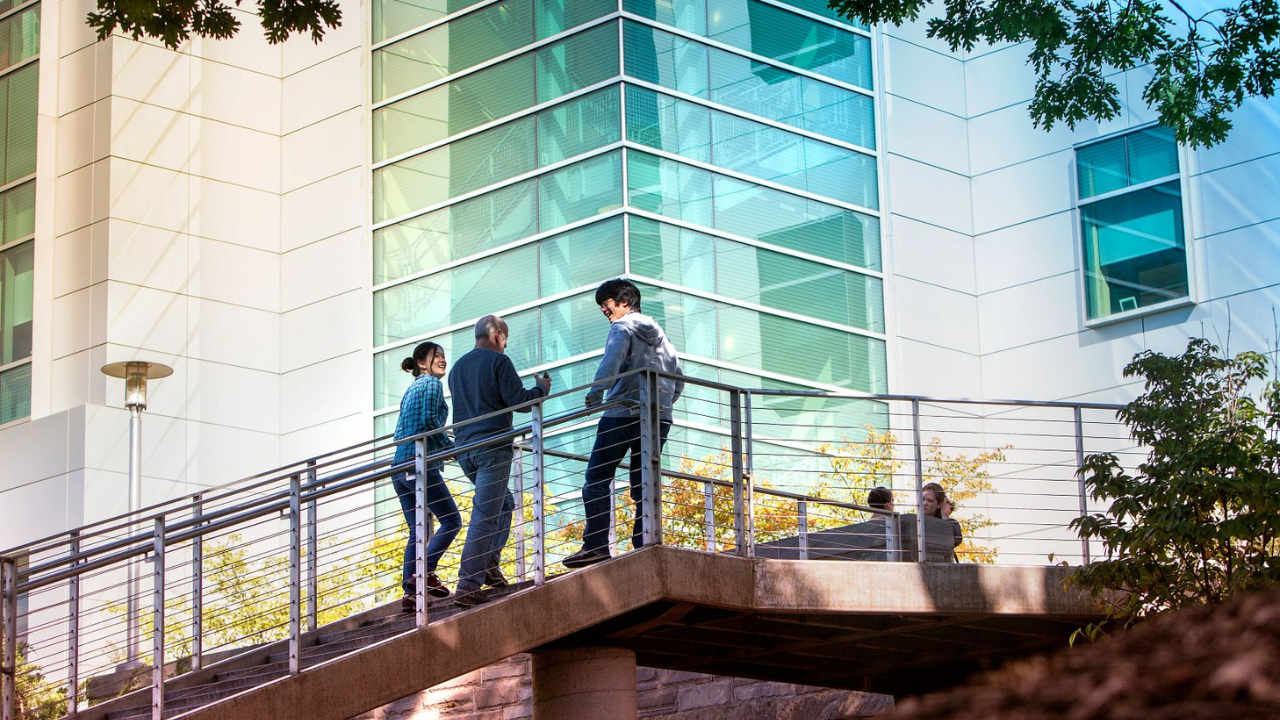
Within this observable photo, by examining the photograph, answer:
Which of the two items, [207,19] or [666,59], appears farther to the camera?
[666,59]

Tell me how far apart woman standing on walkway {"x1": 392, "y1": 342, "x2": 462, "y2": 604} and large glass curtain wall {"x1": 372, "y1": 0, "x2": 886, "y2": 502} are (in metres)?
10.0

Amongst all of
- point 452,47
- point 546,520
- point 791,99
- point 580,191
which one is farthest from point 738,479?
point 452,47

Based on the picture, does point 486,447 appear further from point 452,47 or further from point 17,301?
point 17,301

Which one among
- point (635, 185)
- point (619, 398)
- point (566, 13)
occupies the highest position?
point (566, 13)

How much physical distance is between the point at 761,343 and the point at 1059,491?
13.9 feet

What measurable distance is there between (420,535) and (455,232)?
14368 mm

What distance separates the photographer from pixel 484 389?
10812 mm

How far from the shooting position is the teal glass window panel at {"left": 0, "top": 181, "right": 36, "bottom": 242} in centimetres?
2639

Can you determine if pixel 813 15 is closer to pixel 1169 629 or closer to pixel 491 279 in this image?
pixel 491 279

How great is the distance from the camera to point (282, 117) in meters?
27.2

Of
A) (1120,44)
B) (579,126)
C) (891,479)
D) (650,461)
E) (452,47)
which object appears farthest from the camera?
(452,47)

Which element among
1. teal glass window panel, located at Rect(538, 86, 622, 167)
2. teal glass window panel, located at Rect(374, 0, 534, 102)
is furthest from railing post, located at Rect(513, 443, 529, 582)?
teal glass window panel, located at Rect(374, 0, 534, 102)

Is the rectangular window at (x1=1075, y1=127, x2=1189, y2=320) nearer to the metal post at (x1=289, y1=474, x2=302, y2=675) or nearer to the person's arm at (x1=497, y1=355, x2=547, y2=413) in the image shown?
the person's arm at (x1=497, y1=355, x2=547, y2=413)

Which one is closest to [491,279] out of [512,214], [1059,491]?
[512,214]
